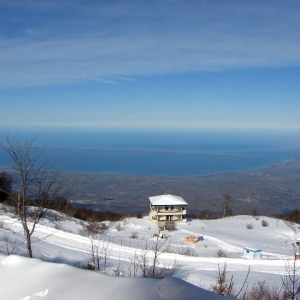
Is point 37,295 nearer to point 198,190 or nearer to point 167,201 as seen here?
point 167,201

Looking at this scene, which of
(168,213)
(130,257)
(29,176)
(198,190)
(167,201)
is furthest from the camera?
(198,190)

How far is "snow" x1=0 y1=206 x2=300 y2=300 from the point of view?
2.45m

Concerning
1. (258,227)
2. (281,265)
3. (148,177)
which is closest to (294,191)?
(148,177)

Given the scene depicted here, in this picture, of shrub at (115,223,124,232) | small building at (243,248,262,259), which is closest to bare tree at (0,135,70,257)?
small building at (243,248,262,259)

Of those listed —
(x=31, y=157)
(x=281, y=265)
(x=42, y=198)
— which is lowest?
(x=281, y=265)

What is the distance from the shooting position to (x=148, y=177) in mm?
61594

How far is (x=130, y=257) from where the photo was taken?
12.4 metres

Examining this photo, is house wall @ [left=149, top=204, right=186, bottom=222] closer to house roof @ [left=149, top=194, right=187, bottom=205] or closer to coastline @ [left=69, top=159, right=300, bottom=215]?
house roof @ [left=149, top=194, right=187, bottom=205]

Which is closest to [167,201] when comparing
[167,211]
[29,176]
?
[167,211]

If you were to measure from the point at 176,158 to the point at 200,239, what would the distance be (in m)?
76.8

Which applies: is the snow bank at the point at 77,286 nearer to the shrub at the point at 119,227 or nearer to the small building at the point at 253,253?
the small building at the point at 253,253

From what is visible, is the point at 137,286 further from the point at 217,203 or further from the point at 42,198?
the point at 217,203

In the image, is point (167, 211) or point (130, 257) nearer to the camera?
point (130, 257)

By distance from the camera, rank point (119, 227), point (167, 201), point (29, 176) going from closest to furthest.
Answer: point (29, 176) < point (119, 227) < point (167, 201)
